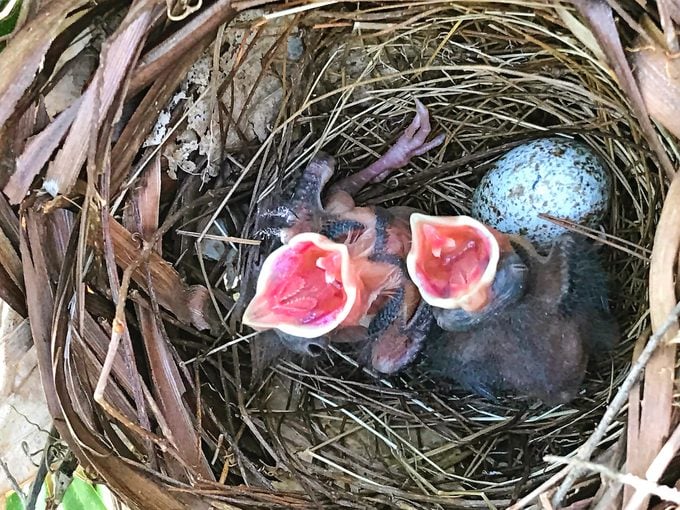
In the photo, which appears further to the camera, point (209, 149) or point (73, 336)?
point (209, 149)

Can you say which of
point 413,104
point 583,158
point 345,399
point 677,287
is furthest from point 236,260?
point 677,287

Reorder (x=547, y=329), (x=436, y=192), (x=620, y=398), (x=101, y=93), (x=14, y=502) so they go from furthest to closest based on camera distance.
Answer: (x=436, y=192)
(x=14, y=502)
(x=547, y=329)
(x=101, y=93)
(x=620, y=398)

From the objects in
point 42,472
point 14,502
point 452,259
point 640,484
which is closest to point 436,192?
point 452,259

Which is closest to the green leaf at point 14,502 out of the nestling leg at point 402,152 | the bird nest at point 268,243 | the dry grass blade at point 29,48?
the bird nest at point 268,243

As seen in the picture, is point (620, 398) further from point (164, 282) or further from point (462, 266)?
point (164, 282)

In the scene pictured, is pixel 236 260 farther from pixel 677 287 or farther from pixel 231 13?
pixel 677 287

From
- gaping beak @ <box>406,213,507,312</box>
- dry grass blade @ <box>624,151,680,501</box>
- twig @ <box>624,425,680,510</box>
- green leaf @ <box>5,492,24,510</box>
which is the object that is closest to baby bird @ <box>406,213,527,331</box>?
gaping beak @ <box>406,213,507,312</box>

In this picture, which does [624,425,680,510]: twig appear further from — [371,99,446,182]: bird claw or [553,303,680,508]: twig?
[371,99,446,182]: bird claw

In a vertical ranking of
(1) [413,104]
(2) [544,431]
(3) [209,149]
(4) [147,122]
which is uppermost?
(4) [147,122]
